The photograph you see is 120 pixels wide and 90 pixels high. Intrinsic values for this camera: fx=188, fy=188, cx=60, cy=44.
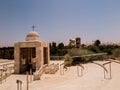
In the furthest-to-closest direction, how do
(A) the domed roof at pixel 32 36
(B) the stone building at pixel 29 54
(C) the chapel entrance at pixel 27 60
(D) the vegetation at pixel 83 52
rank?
(D) the vegetation at pixel 83 52 → (A) the domed roof at pixel 32 36 → (C) the chapel entrance at pixel 27 60 → (B) the stone building at pixel 29 54

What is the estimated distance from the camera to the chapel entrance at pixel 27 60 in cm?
2124

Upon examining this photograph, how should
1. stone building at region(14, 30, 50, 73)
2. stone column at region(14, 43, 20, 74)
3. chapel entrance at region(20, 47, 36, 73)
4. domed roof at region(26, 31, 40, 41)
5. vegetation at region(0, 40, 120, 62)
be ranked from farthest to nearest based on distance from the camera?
vegetation at region(0, 40, 120, 62) < domed roof at region(26, 31, 40, 41) < chapel entrance at region(20, 47, 36, 73) < stone column at region(14, 43, 20, 74) < stone building at region(14, 30, 50, 73)

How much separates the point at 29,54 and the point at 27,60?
91 cm

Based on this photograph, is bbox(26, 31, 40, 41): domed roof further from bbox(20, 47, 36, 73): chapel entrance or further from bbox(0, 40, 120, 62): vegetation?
bbox(0, 40, 120, 62): vegetation

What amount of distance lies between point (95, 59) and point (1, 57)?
83.5ft

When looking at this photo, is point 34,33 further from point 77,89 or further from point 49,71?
point 77,89

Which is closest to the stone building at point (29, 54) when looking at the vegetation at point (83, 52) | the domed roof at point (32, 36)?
the domed roof at point (32, 36)

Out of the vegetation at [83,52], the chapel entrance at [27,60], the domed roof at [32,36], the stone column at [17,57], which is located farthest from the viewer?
the vegetation at [83,52]

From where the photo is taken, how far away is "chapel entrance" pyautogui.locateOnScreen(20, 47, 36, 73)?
836 inches

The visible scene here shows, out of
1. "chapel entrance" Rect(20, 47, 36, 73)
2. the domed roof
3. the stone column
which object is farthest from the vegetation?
the stone column

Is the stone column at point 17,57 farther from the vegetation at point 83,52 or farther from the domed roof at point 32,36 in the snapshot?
the vegetation at point 83,52

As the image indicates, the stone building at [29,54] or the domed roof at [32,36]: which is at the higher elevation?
the domed roof at [32,36]

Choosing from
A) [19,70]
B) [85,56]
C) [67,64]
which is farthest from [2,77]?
[85,56]

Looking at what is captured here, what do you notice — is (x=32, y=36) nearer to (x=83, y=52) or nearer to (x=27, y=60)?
(x=27, y=60)
